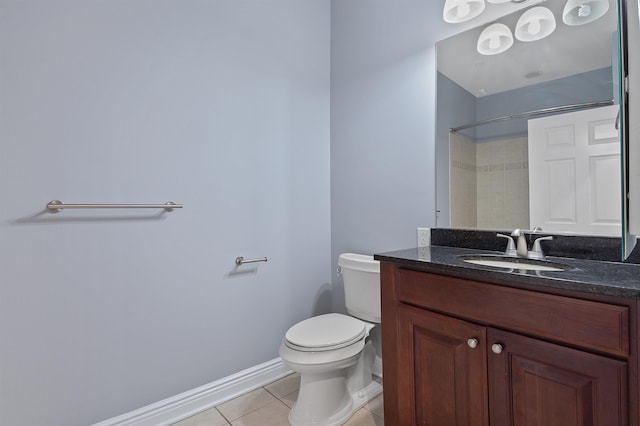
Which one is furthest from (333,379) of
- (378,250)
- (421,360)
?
(378,250)

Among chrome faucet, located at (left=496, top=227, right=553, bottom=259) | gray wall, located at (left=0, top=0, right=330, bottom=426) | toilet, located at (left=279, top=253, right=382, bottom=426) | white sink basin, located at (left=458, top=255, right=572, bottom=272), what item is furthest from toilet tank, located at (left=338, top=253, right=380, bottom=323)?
chrome faucet, located at (left=496, top=227, right=553, bottom=259)

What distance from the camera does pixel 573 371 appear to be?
868 mm

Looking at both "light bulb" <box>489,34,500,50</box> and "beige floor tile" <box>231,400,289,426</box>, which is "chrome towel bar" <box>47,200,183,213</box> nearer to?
"beige floor tile" <box>231,400,289,426</box>

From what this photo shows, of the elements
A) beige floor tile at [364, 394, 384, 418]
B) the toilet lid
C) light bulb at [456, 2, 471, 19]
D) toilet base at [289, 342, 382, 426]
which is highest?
light bulb at [456, 2, 471, 19]

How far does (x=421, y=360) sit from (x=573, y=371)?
48 cm

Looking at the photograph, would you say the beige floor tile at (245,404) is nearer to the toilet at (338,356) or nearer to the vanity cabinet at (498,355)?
the toilet at (338,356)

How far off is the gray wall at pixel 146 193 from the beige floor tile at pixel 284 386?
6.3 inches

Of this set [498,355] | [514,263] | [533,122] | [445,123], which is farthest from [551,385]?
[445,123]

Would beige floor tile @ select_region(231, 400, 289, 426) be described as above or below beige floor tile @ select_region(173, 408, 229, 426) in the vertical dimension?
above

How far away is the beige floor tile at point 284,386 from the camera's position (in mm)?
1809

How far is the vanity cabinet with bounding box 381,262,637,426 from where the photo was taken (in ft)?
2.70

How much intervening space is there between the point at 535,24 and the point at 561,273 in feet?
3.73

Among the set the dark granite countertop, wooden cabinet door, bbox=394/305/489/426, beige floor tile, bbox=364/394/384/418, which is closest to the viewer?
the dark granite countertop

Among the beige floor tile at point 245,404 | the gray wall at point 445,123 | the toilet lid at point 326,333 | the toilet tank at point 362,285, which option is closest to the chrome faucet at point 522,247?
the gray wall at point 445,123
